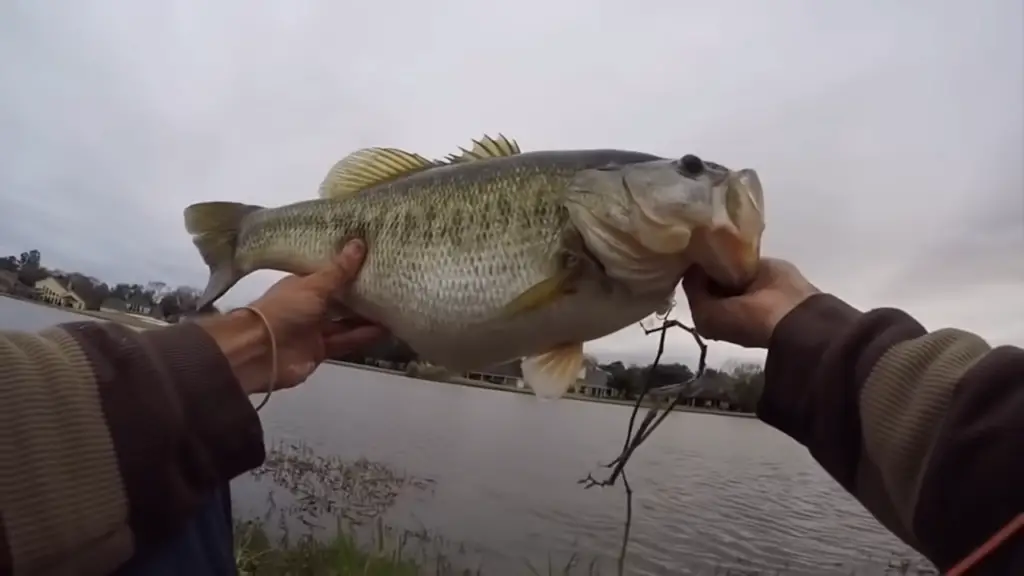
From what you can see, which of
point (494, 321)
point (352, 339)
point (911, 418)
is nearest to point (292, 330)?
point (352, 339)

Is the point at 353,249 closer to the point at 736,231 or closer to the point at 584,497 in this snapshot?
the point at 736,231

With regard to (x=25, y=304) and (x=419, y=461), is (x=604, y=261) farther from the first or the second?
(x=25, y=304)

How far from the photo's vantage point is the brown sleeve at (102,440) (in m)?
1.21

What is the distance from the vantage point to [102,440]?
1332 mm

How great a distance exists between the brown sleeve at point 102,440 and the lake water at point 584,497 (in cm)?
434

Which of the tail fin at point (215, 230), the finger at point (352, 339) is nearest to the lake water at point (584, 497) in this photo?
the tail fin at point (215, 230)

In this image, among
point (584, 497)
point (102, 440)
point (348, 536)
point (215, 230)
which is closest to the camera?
point (102, 440)

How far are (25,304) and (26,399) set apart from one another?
150 ft

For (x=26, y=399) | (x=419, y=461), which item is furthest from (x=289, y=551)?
(x=419, y=461)

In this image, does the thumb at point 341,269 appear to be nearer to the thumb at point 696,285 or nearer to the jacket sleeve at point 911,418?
the thumb at point 696,285

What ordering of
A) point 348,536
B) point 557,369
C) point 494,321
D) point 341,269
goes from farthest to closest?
point 348,536, point 341,269, point 557,369, point 494,321

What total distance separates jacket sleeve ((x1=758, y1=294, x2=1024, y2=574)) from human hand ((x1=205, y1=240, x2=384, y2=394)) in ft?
5.25

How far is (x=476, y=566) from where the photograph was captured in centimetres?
923

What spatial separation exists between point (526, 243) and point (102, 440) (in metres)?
1.57
